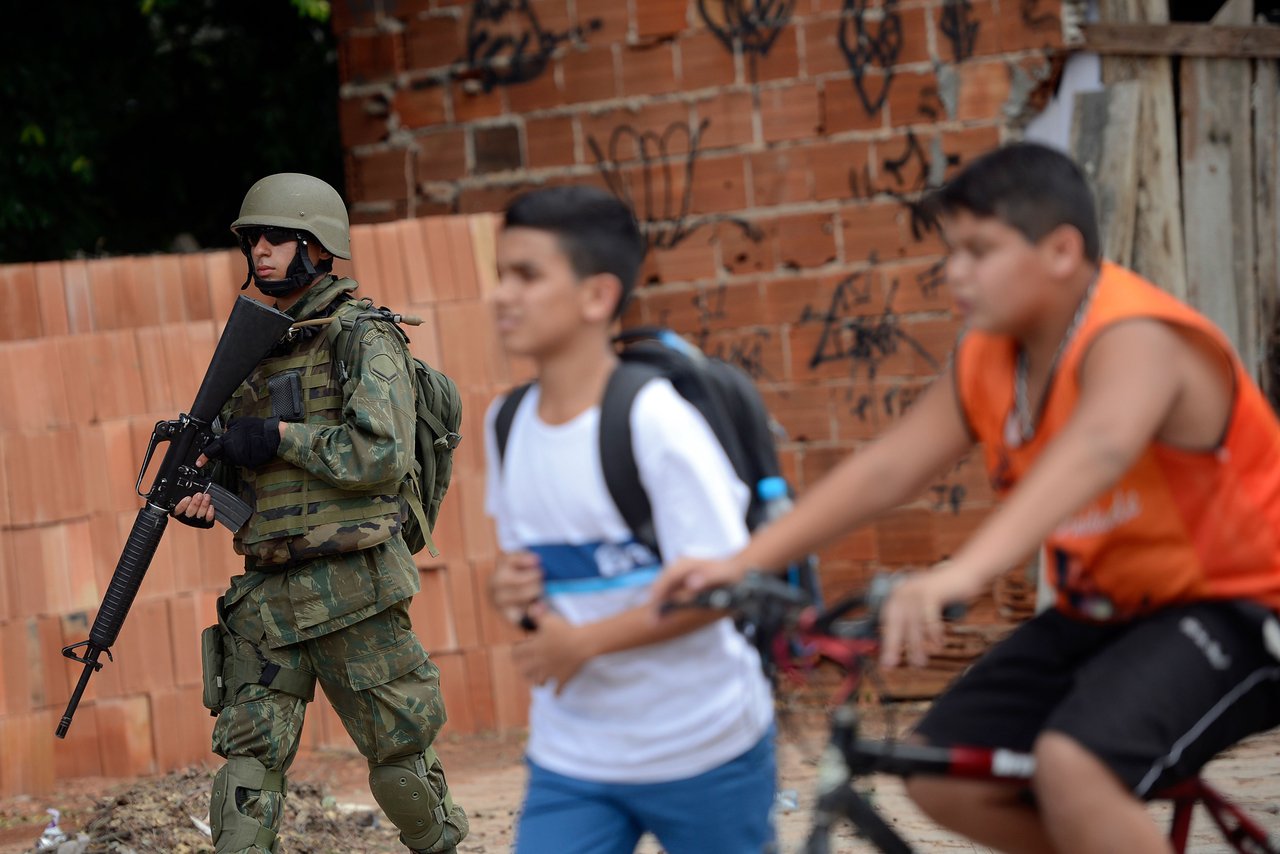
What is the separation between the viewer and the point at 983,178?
96.3 inches

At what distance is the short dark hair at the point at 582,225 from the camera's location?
257 cm

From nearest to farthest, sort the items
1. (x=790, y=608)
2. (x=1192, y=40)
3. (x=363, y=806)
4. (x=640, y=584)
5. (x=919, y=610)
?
1. (x=919, y=610)
2. (x=790, y=608)
3. (x=640, y=584)
4. (x=363, y=806)
5. (x=1192, y=40)

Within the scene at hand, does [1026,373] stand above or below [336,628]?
above

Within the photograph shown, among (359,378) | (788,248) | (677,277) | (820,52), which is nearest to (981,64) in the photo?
(820,52)

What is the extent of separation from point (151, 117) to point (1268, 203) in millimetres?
6561

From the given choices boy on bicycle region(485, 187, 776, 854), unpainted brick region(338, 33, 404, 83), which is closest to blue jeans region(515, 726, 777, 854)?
boy on bicycle region(485, 187, 776, 854)

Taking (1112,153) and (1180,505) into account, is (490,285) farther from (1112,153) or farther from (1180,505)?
(1180,505)

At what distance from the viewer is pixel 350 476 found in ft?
13.6

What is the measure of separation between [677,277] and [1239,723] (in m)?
4.89

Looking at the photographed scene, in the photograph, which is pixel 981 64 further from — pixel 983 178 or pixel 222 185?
pixel 222 185

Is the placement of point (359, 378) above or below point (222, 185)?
below

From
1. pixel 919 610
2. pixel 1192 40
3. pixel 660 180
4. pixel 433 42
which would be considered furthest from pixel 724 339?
pixel 919 610

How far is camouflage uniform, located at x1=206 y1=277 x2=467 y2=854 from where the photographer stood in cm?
418

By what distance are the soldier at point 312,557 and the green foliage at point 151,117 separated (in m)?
3.85
